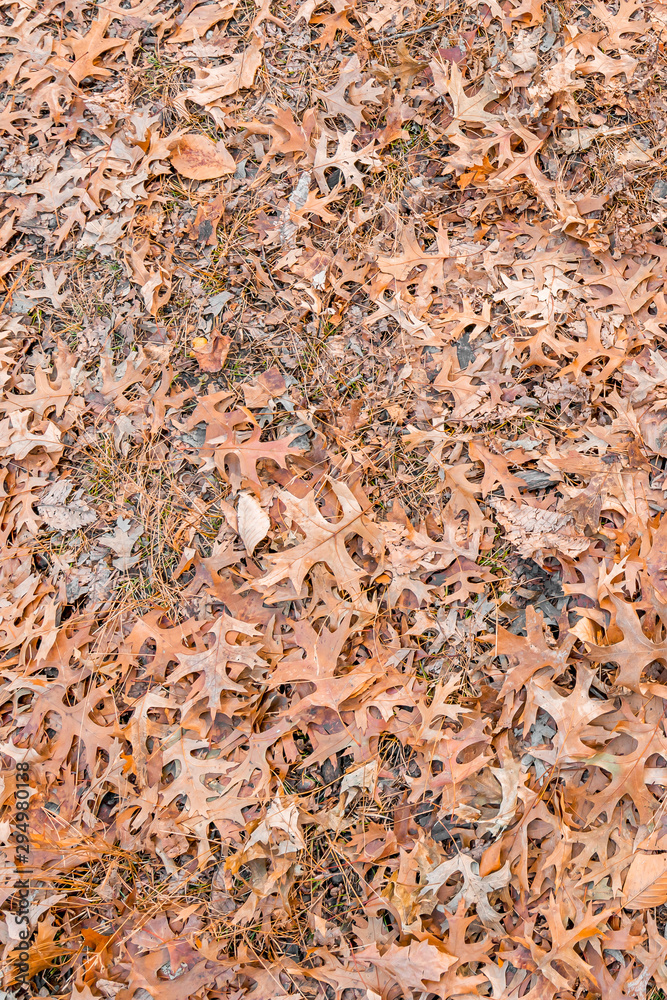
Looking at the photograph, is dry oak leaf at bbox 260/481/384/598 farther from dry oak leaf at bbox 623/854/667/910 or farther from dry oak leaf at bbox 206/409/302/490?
dry oak leaf at bbox 623/854/667/910

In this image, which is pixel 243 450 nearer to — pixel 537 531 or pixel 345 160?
pixel 537 531

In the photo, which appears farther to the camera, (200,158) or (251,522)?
(200,158)

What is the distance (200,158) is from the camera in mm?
2811

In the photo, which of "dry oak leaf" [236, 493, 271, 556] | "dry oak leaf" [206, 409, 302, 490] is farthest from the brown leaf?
"dry oak leaf" [236, 493, 271, 556]

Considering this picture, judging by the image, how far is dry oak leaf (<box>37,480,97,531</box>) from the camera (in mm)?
2508

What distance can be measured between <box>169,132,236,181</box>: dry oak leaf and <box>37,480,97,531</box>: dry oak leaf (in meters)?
1.55

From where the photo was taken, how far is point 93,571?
8.04 feet

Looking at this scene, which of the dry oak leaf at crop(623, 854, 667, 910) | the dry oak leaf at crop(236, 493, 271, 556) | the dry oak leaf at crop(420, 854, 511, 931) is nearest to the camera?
the dry oak leaf at crop(623, 854, 667, 910)

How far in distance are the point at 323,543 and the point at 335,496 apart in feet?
0.70

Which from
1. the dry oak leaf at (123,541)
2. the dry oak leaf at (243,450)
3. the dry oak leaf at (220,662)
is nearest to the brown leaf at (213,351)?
the dry oak leaf at (243,450)

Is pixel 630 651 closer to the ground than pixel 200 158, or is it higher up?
closer to the ground

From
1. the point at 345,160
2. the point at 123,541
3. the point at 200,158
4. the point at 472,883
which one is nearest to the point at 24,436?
the point at 123,541

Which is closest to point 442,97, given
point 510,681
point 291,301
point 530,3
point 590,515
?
point 530,3

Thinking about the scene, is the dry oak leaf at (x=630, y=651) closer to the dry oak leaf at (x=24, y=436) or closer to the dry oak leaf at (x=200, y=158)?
the dry oak leaf at (x=24, y=436)
